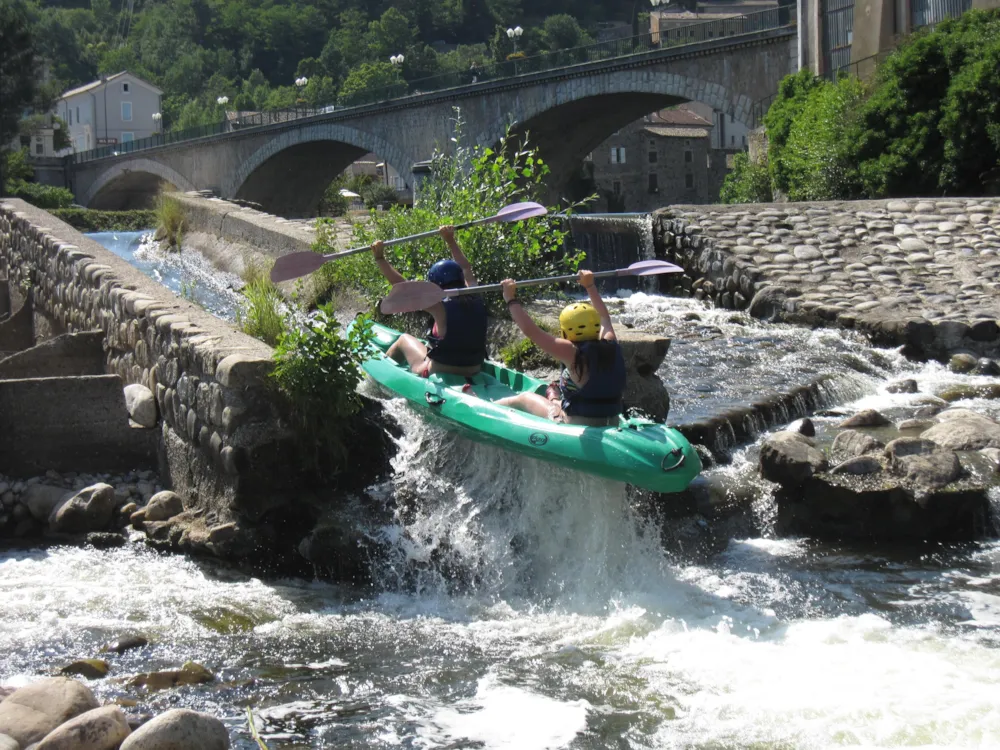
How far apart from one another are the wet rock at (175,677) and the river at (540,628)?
8cm

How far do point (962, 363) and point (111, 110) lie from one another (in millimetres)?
91804

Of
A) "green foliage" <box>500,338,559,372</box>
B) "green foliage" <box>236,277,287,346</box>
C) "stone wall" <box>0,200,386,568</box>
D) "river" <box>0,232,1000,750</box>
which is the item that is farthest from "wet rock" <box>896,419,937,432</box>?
"green foliage" <box>236,277,287,346</box>

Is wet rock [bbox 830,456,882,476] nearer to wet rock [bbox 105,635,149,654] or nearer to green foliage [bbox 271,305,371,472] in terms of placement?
green foliage [bbox 271,305,371,472]

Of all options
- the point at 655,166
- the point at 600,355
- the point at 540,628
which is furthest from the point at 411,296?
the point at 655,166

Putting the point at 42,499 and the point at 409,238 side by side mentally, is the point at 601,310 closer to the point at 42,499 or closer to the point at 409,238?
the point at 409,238

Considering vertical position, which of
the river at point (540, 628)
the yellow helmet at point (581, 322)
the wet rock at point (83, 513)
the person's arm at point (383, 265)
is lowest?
the river at point (540, 628)

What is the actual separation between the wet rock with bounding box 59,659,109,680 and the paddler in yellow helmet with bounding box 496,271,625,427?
2.96 metres

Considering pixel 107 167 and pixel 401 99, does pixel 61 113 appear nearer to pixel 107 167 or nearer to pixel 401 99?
pixel 107 167

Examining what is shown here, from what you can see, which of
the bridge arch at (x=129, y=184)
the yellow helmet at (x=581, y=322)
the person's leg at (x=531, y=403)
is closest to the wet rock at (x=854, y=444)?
the person's leg at (x=531, y=403)

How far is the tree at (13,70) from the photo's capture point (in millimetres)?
55875

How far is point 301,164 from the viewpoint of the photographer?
53.8 metres

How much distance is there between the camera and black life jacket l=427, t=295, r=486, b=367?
8625mm

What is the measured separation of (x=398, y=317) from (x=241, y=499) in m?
3.68

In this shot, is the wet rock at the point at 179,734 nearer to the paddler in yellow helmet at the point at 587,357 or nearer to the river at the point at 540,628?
the river at the point at 540,628
